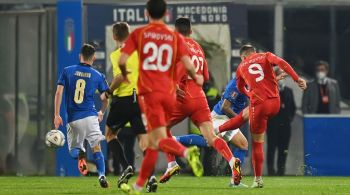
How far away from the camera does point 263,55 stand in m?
16.7

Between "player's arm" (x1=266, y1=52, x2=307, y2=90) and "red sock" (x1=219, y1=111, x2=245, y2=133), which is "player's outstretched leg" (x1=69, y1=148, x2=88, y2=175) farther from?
"player's arm" (x1=266, y1=52, x2=307, y2=90)

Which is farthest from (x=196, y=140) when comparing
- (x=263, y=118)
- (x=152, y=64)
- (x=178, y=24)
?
(x=152, y=64)

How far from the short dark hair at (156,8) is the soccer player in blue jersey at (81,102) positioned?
389cm

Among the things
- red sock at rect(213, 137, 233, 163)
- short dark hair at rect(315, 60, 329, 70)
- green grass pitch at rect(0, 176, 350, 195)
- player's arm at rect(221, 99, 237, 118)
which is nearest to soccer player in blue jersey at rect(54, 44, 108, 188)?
green grass pitch at rect(0, 176, 350, 195)

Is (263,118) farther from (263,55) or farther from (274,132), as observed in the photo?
(274,132)

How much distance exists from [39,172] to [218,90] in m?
3.79

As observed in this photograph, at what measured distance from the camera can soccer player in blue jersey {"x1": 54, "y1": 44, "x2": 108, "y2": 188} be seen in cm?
1655

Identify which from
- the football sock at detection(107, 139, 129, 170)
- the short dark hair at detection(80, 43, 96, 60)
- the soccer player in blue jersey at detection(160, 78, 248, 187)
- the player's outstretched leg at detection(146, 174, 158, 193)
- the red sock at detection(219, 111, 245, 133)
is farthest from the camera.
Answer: the soccer player in blue jersey at detection(160, 78, 248, 187)

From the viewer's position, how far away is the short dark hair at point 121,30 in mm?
15383

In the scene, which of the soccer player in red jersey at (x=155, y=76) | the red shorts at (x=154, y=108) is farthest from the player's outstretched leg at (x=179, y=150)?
the red shorts at (x=154, y=108)

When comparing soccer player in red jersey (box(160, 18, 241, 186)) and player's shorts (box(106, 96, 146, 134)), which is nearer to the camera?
soccer player in red jersey (box(160, 18, 241, 186))

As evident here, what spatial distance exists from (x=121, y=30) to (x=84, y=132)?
1942 millimetres

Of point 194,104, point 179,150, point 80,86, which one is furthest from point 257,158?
point 179,150

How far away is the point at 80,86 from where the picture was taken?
16.6 metres
